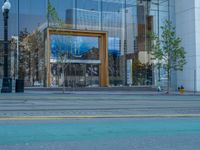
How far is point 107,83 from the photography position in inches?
1777

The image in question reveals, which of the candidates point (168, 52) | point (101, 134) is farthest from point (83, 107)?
point (168, 52)

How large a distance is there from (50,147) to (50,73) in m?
34.3

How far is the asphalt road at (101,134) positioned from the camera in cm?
891

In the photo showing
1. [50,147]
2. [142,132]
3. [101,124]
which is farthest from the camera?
[101,124]

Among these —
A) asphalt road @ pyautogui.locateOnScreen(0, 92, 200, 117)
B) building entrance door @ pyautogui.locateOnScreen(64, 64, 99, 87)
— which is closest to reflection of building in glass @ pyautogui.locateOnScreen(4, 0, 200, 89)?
building entrance door @ pyautogui.locateOnScreen(64, 64, 99, 87)

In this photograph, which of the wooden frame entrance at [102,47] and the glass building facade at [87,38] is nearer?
the glass building facade at [87,38]

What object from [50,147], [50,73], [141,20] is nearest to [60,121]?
[50,147]

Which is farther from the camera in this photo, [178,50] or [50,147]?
[178,50]

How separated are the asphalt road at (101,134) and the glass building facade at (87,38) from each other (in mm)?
28139

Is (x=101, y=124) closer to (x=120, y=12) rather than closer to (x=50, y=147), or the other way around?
(x=50, y=147)

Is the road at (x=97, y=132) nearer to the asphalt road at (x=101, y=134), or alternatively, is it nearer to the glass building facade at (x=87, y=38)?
the asphalt road at (x=101, y=134)

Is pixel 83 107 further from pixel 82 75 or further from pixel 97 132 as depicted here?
pixel 82 75

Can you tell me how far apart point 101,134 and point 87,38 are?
117ft

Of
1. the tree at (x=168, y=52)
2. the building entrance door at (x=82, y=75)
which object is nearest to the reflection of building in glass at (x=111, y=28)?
the building entrance door at (x=82, y=75)
